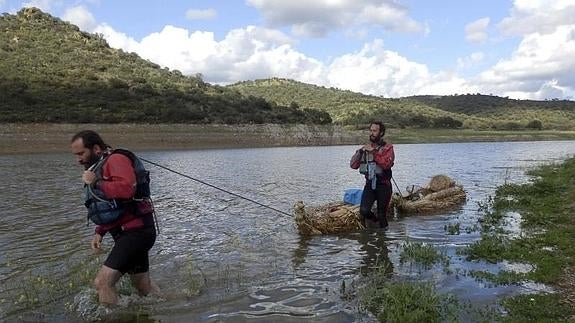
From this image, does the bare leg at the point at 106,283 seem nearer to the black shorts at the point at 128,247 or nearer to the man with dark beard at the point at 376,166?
the black shorts at the point at 128,247

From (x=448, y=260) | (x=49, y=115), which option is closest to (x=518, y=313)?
(x=448, y=260)

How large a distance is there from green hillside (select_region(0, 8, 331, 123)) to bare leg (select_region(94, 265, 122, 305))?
5147cm

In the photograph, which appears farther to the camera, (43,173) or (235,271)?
(43,173)

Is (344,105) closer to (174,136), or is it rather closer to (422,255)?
(174,136)

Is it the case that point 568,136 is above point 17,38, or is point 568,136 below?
below

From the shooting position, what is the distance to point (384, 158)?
10836 mm

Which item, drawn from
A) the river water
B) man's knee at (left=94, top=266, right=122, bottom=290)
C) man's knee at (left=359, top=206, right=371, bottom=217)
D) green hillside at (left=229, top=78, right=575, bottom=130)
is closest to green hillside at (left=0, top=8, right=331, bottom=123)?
green hillside at (left=229, top=78, right=575, bottom=130)

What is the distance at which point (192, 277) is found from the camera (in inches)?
361

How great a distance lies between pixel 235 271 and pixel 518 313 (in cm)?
500

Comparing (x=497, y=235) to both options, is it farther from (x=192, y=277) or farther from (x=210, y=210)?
(x=210, y=210)

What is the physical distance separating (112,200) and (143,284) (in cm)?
165

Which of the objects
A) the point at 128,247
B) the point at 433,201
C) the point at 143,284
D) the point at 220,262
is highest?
the point at 128,247

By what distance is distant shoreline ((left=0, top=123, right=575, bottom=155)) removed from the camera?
5181cm

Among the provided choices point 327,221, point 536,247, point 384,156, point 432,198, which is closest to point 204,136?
point 432,198
